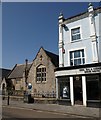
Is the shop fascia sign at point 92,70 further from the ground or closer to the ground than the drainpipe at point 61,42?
closer to the ground

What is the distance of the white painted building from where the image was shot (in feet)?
64.7

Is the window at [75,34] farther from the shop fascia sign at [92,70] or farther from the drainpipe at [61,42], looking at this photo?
the shop fascia sign at [92,70]

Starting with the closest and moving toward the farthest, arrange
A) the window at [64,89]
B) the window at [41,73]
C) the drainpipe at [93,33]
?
the drainpipe at [93,33] < the window at [64,89] < the window at [41,73]

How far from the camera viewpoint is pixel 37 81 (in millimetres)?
31859

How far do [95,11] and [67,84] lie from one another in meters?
8.99

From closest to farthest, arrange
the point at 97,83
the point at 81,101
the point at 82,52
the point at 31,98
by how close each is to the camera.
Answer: the point at 97,83, the point at 81,101, the point at 82,52, the point at 31,98

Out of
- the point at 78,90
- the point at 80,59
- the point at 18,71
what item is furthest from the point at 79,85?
the point at 18,71

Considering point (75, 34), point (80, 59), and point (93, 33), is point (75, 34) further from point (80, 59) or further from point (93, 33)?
point (80, 59)

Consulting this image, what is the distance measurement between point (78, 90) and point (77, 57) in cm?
389

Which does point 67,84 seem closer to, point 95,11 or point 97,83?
point 97,83

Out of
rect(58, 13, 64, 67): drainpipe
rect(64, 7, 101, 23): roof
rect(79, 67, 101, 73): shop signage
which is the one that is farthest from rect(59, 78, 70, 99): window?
rect(64, 7, 101, 23): roof

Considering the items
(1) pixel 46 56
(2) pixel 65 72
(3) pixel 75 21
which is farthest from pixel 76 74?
(1) pixel 46 56

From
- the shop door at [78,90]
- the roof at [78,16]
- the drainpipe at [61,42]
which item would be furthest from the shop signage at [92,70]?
the roof at [78,16]

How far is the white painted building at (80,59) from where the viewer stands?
64.7 ft
